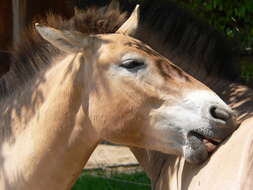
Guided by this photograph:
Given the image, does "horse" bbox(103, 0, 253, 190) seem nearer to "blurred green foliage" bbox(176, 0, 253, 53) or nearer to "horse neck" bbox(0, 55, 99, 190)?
"horse neck" bbox(0, 55, 99, 190)

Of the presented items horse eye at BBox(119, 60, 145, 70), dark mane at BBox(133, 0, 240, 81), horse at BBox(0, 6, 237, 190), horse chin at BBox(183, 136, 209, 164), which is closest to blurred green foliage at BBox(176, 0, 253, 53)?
dark mane at BBox(133, 0, 240, 81)

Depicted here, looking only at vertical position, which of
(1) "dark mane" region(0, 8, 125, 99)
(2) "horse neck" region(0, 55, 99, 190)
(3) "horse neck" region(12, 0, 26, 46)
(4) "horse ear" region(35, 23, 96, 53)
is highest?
(4) "horse ear" region(35, 23, 96, 53)

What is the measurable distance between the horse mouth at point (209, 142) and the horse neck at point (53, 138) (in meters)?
0.59

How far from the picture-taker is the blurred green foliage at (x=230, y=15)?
449 centimetres

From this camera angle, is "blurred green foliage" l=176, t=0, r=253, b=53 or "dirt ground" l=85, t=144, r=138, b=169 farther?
"dirt ground" l=85, t=144, r=138, b=169

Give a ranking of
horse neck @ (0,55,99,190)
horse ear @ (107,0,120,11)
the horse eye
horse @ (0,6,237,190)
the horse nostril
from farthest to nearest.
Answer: horse ear @ (107,0,120,11)
horse neck @ (0,55,99,190)
the horse eye
horse @ (0,6,237,190)
the horse nostril

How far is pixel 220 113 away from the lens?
9.41 feet

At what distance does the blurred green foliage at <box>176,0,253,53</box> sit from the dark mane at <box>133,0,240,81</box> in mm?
838

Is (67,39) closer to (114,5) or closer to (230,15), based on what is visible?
(114,5)

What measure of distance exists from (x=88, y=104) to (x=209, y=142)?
682 mm

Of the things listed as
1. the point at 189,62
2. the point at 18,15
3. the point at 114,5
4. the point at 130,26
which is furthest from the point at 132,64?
the point at 18,15

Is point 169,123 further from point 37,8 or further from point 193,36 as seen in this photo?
point 37,8

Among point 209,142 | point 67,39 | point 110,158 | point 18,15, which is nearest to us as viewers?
point 209,142

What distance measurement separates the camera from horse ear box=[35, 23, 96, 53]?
310cm
